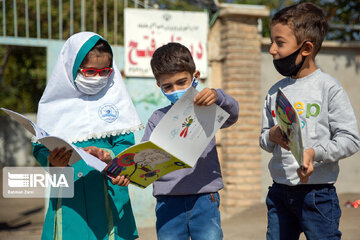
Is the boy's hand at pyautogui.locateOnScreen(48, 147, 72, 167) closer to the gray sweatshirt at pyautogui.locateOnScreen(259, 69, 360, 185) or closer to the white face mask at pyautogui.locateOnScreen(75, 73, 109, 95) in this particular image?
the white face mask at pyautogui.locateOnScreen(75, 73, 109, 95)

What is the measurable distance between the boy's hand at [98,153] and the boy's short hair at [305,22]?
1.09 metres

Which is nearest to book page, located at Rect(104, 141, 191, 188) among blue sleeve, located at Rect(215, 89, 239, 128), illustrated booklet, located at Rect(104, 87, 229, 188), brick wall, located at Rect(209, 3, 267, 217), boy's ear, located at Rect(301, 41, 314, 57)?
illustrated booklet, located at Rect(104, 87, 229, 188)

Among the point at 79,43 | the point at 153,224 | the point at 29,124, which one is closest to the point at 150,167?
the point at 29,124

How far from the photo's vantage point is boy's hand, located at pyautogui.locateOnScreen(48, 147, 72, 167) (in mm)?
2387

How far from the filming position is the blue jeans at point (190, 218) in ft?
8.09

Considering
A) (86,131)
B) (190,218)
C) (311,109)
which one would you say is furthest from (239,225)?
(311,109)

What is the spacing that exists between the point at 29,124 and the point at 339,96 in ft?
4.84

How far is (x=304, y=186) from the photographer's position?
2230 mm

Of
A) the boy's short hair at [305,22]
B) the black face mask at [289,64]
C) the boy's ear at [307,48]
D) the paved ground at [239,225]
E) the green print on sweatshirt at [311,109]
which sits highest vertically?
the boy's short hair at [305,22]

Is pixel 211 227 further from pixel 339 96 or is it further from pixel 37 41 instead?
pixel 37 41

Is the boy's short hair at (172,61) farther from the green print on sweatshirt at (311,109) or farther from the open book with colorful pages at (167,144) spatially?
the green print on sweatshirt at (311,109)

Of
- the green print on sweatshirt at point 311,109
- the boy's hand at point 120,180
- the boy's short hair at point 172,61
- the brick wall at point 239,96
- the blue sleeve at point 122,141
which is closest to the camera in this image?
the green print on sweatshirt at point 311,109

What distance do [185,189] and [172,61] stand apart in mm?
686

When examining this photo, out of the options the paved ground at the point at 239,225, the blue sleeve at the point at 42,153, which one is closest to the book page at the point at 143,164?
the blue sleeve at the point at 42,153
